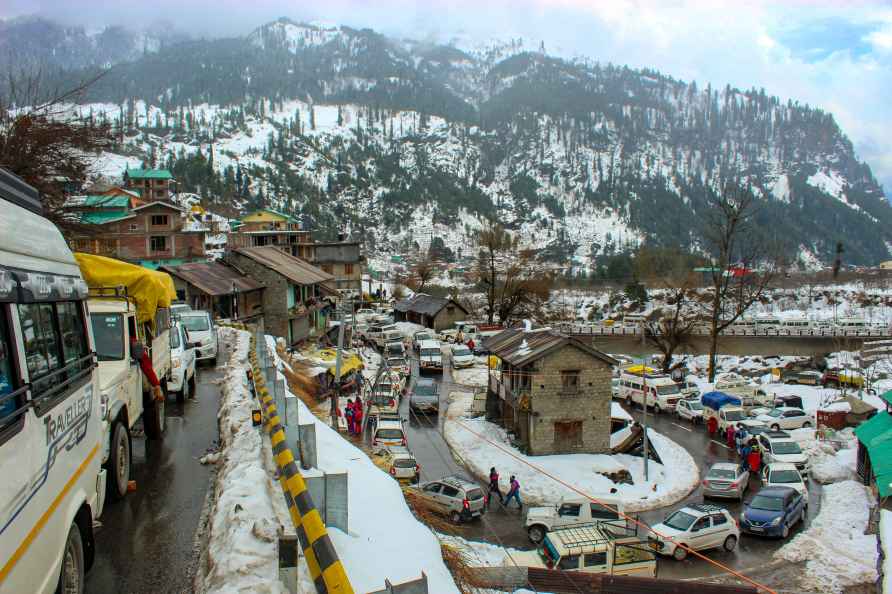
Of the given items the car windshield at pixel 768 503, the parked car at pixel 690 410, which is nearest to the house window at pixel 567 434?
the car windshield at pixel 768 503

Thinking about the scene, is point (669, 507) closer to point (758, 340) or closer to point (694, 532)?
point (694, 532)

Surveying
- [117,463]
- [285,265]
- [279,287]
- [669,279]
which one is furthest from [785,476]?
[669,279]

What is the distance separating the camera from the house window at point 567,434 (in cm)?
2644

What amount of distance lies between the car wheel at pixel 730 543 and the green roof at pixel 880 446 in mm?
3991

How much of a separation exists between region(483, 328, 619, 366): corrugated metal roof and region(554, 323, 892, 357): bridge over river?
89.6ft

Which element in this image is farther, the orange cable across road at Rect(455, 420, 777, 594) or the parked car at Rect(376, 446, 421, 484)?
the parked car at Rect(376, 446, 421, 484)

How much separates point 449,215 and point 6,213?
568 ft

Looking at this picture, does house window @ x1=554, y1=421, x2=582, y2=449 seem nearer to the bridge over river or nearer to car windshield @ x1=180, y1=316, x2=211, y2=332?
car windshield @ x1=180, y1=316, x2=211, y2=332

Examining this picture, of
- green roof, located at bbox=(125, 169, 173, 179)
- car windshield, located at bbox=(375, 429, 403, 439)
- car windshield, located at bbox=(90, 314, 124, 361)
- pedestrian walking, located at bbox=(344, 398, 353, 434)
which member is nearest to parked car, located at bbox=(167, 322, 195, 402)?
car windshield, located at bbox=(90, 314, 124, 361)

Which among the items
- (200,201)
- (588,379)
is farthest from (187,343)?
(200,201)

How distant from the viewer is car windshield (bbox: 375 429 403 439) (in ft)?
77.4

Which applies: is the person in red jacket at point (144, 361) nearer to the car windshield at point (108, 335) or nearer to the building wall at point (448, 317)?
the car windshield at point (108, 335)

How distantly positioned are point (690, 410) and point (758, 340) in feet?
97.6

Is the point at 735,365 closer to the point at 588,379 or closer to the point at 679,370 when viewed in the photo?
the point at 679,370
